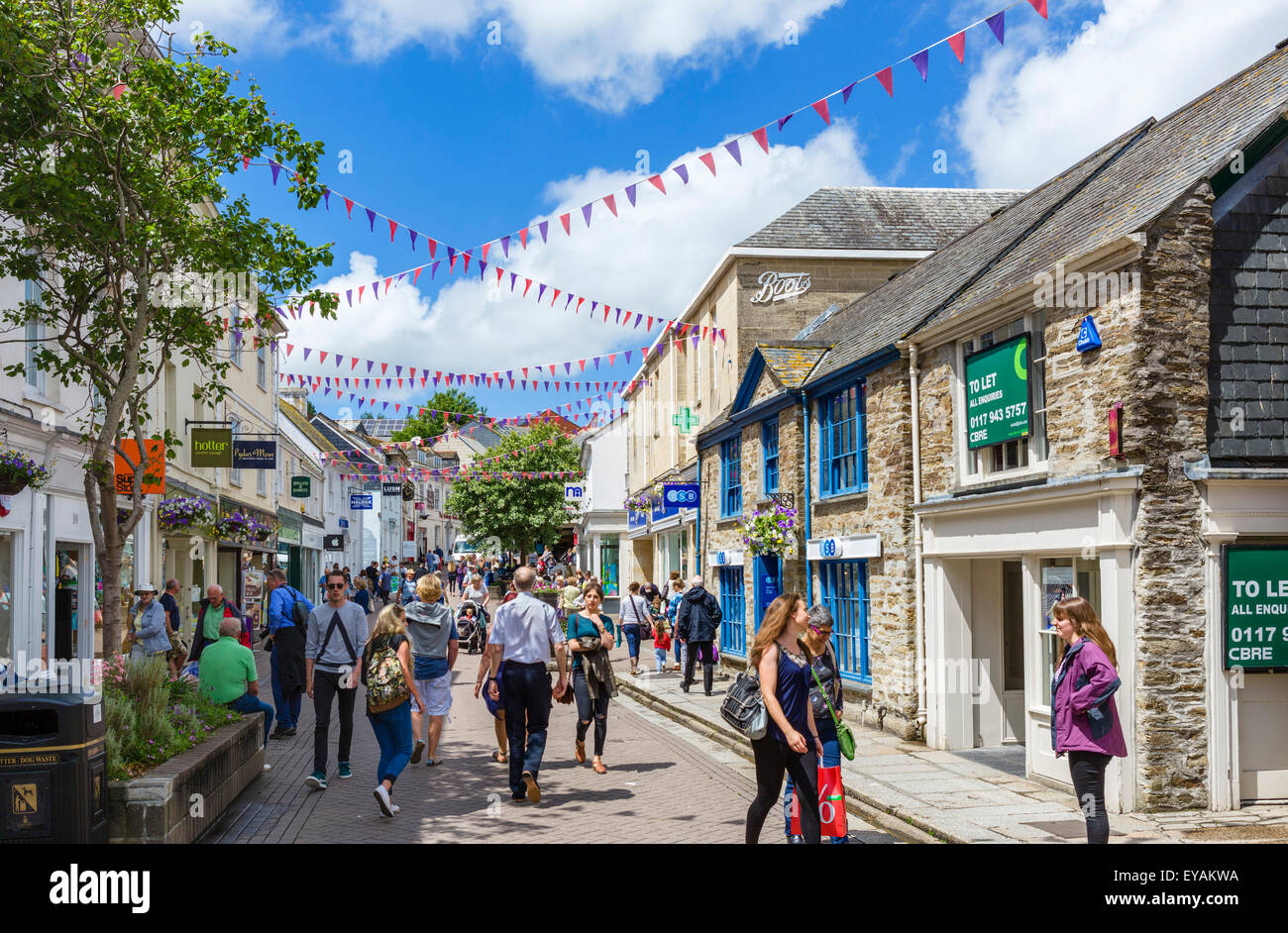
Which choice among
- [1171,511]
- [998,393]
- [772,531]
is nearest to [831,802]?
[1171,511]

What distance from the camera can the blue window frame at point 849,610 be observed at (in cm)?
1451

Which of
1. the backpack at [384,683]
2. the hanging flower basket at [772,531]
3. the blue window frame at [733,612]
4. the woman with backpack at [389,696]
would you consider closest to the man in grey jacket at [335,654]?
the woman with backpack at [389,696]

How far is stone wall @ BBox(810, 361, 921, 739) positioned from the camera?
12.9 meters

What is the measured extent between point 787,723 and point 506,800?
3674 mm

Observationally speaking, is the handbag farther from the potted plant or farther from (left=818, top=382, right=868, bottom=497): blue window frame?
the potted plant

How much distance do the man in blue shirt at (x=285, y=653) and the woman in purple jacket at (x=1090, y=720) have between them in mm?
8194

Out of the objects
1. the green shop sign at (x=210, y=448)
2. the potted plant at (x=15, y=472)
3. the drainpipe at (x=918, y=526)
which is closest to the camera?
the potted plant at (x=15, y=472)

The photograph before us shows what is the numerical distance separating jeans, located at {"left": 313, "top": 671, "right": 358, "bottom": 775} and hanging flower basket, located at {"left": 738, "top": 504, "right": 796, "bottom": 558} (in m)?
8.15

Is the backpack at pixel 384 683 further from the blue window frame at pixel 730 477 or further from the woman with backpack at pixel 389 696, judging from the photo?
the blue window frame at pixel 730 477

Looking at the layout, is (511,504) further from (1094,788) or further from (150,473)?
(1094,788)

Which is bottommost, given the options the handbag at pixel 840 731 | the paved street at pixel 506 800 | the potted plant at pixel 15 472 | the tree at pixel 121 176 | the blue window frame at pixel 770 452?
the paved street at pixel 506 800

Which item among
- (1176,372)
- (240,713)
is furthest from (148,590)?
(1176,372)

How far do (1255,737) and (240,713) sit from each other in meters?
8.62
